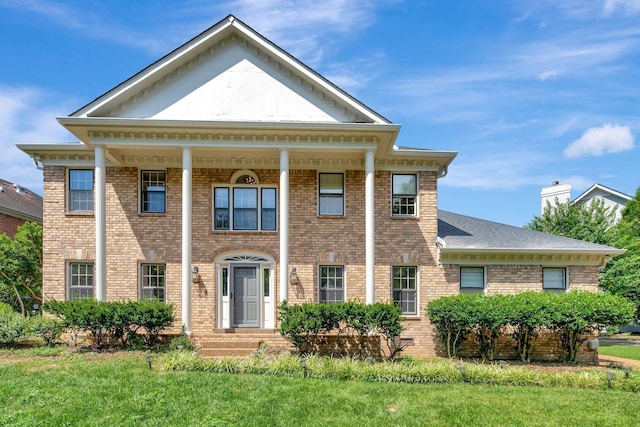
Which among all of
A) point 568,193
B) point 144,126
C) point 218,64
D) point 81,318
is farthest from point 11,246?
point 568,193

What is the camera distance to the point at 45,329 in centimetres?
1238

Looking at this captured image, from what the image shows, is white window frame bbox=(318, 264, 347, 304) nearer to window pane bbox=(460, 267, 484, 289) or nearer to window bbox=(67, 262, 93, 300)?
window pane bbox=(460, 267, 484, 289)

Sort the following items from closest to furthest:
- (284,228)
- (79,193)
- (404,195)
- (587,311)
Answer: (587,311) → (284,228) → (79,193) → (404,195)

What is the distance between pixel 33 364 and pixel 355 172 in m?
10.0

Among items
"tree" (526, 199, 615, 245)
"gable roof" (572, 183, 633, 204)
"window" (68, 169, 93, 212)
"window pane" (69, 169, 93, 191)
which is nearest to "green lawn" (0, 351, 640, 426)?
"window" (68, 169, 93, 212)

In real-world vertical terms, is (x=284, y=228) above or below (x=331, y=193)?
below

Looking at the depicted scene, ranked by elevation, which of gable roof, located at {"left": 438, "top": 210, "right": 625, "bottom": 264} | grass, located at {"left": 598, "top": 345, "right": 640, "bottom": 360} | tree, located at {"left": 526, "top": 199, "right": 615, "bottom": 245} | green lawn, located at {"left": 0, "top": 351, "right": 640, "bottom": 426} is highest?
tree, located at {"left": 526, "top": 199, "right": 615, "bottom": 245}

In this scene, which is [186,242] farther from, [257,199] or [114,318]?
[257,199]

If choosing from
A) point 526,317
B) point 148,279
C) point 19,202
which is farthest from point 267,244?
point 19,202

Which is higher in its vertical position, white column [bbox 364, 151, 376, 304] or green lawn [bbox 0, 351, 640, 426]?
white column [bbox 364, 151, 376, 304]

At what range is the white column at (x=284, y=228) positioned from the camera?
41.4 ft

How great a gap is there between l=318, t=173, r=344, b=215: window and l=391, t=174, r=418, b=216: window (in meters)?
1.70

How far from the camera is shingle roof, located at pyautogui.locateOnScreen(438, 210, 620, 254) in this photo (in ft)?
45.9

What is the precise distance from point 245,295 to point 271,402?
6.97 m
